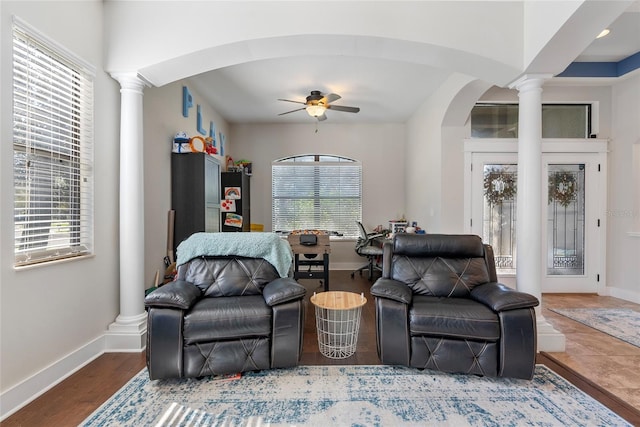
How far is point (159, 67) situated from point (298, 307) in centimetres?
235

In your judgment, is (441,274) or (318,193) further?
(318,193)

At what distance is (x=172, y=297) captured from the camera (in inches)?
77.5

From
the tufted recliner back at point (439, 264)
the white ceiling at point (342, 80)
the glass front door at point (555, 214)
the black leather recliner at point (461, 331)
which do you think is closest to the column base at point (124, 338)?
the black leather recliner at point (461, 331)

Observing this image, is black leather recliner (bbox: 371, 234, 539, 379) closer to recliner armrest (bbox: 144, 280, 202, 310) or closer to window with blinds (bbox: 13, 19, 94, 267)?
recliner armrest (bbox: 144, 280, 202, 310)

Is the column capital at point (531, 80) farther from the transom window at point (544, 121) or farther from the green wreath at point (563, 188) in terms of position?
the green wreath at point (563, 188)

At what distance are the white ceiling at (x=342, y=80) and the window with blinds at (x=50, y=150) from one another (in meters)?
1.80

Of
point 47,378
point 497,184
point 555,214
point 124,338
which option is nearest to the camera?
point 47,378

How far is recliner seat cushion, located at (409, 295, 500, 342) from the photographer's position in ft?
6.50

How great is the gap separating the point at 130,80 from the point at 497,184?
4561mm

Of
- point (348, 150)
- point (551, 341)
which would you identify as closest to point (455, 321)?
point (551, 341)

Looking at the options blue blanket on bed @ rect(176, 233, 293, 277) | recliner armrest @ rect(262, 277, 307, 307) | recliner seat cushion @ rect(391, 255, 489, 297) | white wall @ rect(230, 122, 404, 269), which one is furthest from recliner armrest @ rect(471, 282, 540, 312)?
white wall @ rect(230, 122, 404, 269)

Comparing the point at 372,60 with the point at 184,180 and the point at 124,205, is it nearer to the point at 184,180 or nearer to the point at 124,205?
the point at 184,180

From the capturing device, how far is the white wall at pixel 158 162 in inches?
120

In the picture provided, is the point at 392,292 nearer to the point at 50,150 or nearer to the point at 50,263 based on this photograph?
the point at 50,263
